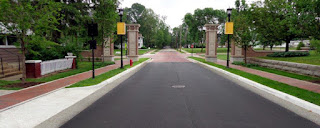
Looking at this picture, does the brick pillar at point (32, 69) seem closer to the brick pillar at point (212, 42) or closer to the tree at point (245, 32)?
the tree at point (245, 32)

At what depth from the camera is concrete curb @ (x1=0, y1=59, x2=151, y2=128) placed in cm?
498

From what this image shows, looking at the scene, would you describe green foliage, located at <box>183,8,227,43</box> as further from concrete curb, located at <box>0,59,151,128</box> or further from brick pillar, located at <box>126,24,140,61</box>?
concrete curb, located at <box>0,59,151,128</box>

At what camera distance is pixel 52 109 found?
19.7 feet

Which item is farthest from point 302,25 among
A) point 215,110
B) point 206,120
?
point 206,120

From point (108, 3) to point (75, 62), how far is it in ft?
23.9

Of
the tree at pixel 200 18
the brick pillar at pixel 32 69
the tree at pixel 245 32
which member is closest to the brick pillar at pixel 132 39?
the tree at pixel 245 32

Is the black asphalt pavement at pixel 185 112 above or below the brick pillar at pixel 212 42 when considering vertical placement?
below

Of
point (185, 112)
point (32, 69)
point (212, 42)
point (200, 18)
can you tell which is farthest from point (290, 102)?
point (200, 18)

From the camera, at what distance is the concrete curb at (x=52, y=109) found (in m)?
4.98

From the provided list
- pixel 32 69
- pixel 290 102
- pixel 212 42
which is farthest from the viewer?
pixel 212 42

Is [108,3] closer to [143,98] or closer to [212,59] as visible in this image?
[212,59]

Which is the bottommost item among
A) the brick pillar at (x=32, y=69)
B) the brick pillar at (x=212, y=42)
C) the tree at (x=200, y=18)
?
the brick pillar at (x=32, y=69)

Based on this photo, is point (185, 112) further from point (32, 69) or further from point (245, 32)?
point (245, 32)

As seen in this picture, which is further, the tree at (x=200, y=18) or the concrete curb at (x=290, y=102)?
the tree at (x=200, y=18)
